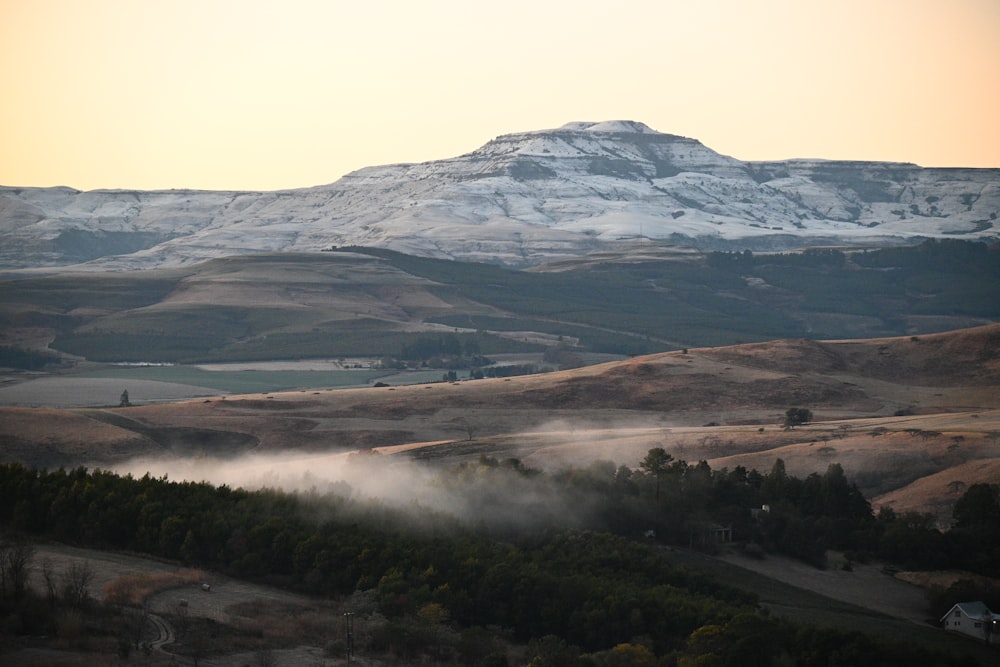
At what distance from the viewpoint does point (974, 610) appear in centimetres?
7575

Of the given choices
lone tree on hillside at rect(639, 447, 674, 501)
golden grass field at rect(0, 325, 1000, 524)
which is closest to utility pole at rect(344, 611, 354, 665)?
lone tree on hillside at rect(639, 447, 674, 501)

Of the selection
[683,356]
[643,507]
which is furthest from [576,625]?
[683,356]

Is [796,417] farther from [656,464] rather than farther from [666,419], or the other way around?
[656,464]

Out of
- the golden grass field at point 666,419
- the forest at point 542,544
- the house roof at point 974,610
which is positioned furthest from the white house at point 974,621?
the golden grass field at point 666,419

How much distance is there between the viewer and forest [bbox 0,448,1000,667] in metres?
63.6

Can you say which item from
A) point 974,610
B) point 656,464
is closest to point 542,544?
point 656,464

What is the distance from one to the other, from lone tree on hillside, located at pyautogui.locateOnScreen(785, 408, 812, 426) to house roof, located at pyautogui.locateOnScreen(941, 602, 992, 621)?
57881mm

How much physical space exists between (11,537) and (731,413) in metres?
87.5

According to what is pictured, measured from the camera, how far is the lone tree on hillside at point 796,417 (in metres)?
135

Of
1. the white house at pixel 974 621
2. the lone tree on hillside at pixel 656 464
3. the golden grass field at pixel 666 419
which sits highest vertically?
the lone tree on hillside at pixel 656 464

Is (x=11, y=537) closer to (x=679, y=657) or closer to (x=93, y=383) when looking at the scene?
(x=679, y=657)

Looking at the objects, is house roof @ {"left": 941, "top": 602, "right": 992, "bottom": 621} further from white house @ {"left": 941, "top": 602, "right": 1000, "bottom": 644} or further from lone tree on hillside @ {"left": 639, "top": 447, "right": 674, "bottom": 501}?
lone tree on hillside @ {"left": 639, "top": 447, "right": 674, "bottom": 501}

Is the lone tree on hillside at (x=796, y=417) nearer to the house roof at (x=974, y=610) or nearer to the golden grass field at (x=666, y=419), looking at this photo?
the golden grass field at (x=666, y=419)

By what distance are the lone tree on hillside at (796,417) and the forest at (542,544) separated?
106ft
